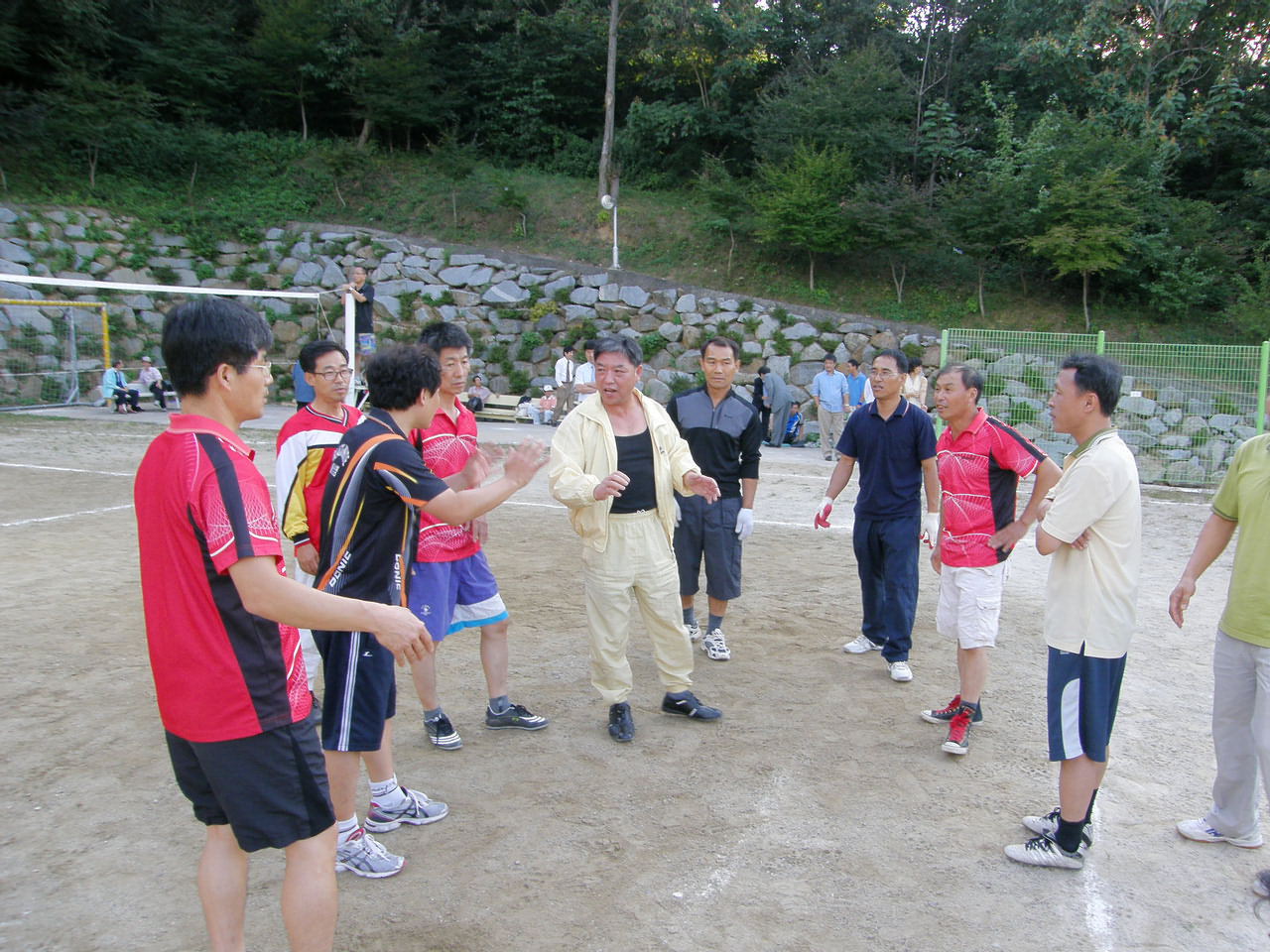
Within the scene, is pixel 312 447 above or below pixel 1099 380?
below

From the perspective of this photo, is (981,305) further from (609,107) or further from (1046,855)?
(1046,855)

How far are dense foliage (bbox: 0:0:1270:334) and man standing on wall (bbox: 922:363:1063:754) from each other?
16384 millimetres

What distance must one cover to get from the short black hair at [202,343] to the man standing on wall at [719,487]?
366cm

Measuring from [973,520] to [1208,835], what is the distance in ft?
5.52

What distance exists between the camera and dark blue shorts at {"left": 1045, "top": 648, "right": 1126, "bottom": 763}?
3307mm

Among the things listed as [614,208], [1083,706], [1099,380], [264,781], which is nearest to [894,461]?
[1099,380]

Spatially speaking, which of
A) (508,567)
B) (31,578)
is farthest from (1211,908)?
(31,578)

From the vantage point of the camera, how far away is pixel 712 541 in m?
5.76

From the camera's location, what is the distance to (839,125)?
2236 centimetres

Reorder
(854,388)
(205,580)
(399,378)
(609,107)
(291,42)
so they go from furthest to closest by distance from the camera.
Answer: (291,42) < (609,107) < (854,388) < (399,378) < (205,580)

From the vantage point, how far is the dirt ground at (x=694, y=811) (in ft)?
10.0

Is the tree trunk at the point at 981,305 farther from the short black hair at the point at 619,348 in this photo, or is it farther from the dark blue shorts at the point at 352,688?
the dark blue shorts at the point at 352,688

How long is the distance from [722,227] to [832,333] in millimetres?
4667

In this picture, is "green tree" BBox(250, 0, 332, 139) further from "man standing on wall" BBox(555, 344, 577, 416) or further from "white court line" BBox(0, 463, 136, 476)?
"white court line" BBox(0, 463, 136, 476)
